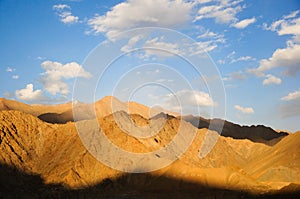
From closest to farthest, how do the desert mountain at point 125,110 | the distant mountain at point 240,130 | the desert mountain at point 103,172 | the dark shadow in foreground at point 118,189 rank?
1. the dark shadow in foreground at point 118,189
2. the desert mountain at point 103,172
3. the desert mountain at point 125,110
4. the distant mountain at point 240,130

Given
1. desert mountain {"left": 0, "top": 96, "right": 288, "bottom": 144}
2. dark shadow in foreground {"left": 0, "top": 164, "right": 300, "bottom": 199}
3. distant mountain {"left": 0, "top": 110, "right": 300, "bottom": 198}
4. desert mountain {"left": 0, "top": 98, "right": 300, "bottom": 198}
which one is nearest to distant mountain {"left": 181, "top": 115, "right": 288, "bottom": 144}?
desert mountain {"left": 0, "top": 96, "right": 288, "bottom": 144}

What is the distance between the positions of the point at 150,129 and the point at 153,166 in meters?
28.1

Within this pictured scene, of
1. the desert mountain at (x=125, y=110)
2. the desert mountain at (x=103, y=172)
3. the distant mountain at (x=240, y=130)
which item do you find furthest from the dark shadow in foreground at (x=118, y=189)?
the distant mountain at (x=240, y=130)

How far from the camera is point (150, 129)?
113m

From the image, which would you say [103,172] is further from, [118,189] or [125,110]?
[125,110]

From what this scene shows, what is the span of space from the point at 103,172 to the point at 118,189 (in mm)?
6505

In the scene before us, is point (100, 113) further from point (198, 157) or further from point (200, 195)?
point (200, 195)

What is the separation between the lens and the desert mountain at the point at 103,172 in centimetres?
7394

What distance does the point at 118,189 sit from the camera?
8019 cm

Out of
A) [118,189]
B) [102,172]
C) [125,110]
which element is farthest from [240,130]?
[118,189]

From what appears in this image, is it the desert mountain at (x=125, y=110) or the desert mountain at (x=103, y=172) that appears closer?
the desert mountain at (x=103, y=172)

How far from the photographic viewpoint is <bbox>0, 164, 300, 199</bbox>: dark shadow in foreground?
71.6 metres

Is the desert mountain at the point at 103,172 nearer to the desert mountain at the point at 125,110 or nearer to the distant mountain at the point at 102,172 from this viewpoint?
the distant mountain at the point at 102,172

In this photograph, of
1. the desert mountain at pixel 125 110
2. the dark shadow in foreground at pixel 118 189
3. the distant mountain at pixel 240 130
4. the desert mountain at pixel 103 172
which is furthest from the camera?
the distant mountain at pixel 240 130
